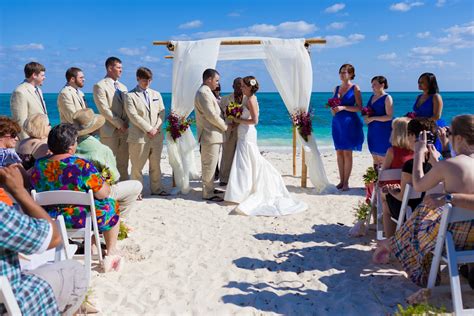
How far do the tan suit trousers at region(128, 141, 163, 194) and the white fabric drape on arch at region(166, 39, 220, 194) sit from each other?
336mm

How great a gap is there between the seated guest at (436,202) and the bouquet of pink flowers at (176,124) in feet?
14.7

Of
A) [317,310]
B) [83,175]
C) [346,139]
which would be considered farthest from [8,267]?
[346,139]

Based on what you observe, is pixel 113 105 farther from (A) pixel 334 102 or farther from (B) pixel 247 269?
(B) pixel 247 269

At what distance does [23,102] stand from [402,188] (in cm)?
499

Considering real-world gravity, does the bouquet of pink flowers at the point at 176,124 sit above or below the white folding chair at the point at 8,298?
above

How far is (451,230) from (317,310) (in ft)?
3.90

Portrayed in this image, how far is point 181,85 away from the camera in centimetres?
787

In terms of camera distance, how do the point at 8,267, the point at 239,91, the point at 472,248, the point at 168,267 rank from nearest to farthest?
the point at 8,267
the point at 472,248
the point at 168,267
the point at 239,91

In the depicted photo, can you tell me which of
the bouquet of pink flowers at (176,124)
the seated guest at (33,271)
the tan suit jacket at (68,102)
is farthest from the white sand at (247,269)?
the tan suit jacket at (68,102)

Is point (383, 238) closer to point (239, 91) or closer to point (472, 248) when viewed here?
point (472, 248)

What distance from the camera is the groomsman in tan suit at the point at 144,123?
282 inches

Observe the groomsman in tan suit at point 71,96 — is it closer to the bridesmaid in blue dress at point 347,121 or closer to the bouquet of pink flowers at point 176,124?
the bouquet of pink flowers at point 176,124

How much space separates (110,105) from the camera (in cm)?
732

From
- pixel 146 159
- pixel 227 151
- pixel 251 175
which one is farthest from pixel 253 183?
pixel 146 159
